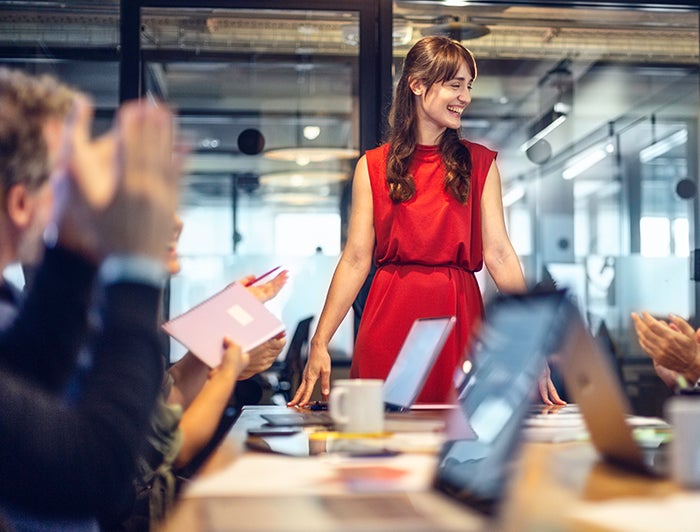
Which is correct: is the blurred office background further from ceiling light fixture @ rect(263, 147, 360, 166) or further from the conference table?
the conference table

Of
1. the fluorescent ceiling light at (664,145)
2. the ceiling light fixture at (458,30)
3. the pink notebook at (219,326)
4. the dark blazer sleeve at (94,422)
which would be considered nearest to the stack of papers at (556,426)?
the pink notebook at (219,326)

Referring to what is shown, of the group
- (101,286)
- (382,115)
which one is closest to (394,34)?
(382,115)

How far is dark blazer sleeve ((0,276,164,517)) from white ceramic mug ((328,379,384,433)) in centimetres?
47

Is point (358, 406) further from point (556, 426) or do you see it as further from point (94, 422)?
point (94, 422)

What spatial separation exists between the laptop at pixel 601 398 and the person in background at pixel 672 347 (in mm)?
799

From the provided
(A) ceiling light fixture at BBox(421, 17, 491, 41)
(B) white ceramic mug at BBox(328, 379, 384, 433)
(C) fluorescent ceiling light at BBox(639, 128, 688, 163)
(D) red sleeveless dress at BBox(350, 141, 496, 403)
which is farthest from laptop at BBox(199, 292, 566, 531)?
(C) fluorescent ceiling light at BBox(639, 128, 688, 163)

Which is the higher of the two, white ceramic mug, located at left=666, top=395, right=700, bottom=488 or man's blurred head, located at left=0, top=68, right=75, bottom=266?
man's blurred head, located at left=0, top=68, right=75, bottom=266

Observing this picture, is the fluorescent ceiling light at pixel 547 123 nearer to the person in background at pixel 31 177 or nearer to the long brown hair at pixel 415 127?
the long brown hair at pixel 415 127

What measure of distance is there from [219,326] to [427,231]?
1310 mm

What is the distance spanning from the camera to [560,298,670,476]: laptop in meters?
1.08

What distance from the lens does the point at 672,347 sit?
1.91 m

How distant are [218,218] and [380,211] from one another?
13.5ft

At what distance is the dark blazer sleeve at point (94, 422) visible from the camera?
0.94m

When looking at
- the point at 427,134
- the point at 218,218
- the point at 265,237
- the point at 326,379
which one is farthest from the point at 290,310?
the point at 326,379
